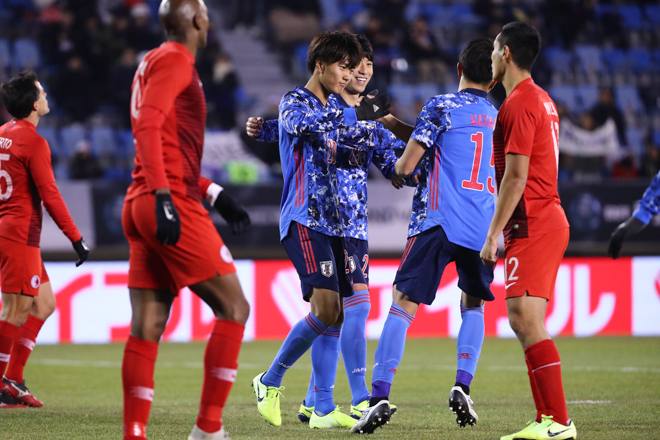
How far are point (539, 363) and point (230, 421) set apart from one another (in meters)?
2.13

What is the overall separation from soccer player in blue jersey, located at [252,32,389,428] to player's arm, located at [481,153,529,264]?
91cm

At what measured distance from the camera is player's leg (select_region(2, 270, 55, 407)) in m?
6.26

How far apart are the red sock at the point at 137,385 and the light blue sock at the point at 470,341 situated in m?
2.26

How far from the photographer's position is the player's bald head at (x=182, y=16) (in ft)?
12.9

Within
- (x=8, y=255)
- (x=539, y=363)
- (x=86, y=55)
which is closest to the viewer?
(x=539, y=363)

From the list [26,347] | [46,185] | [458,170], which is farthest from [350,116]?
[26,347]

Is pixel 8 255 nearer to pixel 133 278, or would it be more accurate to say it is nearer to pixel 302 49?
pixel 133 278

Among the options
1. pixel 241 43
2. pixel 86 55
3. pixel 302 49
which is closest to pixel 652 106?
pixel 302 49

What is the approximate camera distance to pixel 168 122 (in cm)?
385

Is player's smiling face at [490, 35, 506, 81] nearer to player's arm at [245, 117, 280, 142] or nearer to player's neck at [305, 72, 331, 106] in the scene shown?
player's neck at [305, 72, 331, 106]

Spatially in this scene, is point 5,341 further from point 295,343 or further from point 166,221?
point 166,221

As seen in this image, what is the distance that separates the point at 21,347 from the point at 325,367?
2.49 m

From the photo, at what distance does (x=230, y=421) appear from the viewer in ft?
18.2

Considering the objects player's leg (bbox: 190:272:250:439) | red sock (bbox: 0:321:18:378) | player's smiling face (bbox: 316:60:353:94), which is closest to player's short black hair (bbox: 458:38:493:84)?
player's smiling face (bbox: 316:60:353:94)
